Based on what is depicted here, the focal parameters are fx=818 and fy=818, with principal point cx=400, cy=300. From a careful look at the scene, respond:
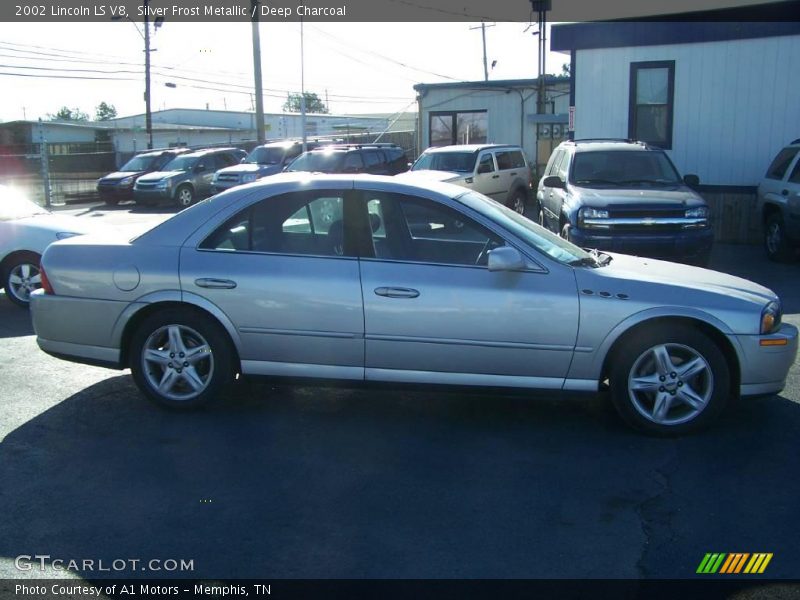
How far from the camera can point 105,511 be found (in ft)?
14.0

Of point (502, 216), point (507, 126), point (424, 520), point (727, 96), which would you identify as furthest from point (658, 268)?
point (507, 126)

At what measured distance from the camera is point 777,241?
1234 centimetres

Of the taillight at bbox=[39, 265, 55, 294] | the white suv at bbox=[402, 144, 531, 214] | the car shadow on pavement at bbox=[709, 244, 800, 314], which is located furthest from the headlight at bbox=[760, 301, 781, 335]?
the white suv at bbox=[402, 144, 531, 214]

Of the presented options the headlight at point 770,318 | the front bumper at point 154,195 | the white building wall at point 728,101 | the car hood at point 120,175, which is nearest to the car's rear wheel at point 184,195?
the front bumper at point 154,195

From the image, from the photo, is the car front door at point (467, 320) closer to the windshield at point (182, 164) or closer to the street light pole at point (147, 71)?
the windshield at point (182, 164)

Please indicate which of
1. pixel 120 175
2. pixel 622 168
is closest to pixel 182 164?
pixel 120 175

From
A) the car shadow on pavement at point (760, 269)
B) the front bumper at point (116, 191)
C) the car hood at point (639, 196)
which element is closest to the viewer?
the car shadow on pavement at point (760, 269)

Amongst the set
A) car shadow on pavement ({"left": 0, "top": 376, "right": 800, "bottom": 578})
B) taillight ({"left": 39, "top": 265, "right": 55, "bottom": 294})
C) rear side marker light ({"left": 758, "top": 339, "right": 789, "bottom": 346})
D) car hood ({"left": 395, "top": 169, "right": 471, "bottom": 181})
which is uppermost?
car hood ({"left": 395, "top": 169, "right": 471, "bottom": 181})

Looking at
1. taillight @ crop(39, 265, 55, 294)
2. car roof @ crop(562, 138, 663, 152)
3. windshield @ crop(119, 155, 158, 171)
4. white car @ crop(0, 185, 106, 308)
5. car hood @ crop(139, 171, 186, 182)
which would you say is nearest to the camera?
taillight @ crop(39, 265, 55, 294)

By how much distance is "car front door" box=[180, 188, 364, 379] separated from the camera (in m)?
5.35

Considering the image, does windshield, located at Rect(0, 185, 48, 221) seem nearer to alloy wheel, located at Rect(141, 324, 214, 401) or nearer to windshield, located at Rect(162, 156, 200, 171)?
alloy wheel, located at Rect(141, 324, 214, 401)

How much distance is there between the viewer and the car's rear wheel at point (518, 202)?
19.2m

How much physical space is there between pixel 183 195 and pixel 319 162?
24.4 feet

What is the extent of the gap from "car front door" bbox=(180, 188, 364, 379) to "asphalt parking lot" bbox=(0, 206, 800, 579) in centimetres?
39
